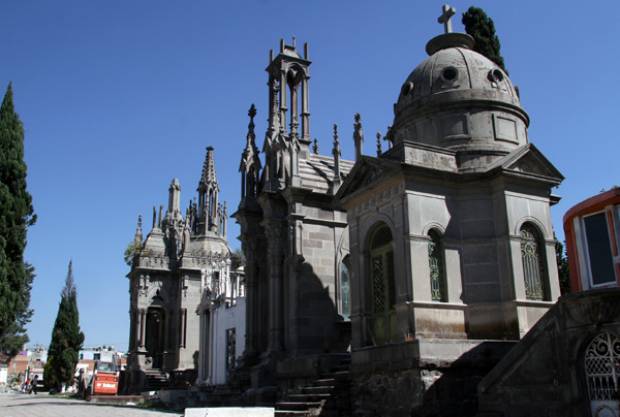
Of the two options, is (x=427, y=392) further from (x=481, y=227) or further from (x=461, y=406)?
(x=481, y=227)

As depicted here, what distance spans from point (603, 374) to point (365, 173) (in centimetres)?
842

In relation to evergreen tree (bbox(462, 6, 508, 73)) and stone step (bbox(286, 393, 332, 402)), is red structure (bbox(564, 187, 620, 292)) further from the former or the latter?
evergreen tree (bbox(462, 6, 508, 73))

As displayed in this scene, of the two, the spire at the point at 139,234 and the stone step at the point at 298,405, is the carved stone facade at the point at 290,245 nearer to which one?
the stone step at the point at 298,405

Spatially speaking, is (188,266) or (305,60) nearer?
(305,60)

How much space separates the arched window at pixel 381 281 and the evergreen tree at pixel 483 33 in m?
12.7

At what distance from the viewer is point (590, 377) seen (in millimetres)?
11555

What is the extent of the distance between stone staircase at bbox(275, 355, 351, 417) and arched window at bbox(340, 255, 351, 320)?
4315mm

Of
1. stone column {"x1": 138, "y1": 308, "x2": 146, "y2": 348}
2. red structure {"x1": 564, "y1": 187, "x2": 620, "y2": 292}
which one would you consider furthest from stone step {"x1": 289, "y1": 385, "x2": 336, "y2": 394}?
stone column {"x1": 138, "y1": 308, "x2": 146, "y2": 348}

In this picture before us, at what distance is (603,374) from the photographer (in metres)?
11.3

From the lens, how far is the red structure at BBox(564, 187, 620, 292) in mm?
13352

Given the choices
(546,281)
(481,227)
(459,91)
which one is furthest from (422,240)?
(459,91)

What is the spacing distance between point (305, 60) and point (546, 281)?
14.6 metres

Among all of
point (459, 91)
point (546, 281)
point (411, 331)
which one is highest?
point (459, 91)

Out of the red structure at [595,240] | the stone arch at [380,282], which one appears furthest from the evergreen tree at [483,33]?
the red structure at [595,240]
